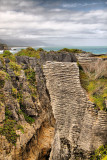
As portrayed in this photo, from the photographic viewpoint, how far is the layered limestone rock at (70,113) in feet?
22.7

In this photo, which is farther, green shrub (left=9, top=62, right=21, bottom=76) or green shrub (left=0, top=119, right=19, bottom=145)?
green shrub (left=9, top=62, right=21, bottom=76)

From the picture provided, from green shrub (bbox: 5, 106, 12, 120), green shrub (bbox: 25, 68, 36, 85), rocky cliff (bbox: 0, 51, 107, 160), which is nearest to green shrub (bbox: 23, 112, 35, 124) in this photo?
rocky cliff (bbox: 0, 51, 107, 160)

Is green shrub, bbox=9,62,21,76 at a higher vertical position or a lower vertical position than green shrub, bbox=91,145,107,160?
higher

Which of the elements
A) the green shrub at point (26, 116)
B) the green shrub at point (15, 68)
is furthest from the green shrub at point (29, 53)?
the green shrub at point (26, 116)

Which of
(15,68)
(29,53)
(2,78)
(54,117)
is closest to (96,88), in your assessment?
(54,117)

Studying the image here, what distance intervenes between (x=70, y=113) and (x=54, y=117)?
912mm

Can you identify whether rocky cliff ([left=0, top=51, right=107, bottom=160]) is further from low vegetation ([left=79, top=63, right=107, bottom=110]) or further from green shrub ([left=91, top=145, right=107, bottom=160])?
low vegetation ([left=79, top=63, right=107, bottom=110])

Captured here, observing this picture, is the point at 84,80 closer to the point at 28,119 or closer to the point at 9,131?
the point at 28,119

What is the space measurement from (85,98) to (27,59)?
7569 mm

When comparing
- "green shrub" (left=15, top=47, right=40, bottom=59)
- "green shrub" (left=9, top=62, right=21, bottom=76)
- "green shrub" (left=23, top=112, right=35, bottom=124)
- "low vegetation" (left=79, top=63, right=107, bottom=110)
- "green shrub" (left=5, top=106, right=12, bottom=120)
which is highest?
"green shrub" (left=15, top=47, right=40, bottom=59)

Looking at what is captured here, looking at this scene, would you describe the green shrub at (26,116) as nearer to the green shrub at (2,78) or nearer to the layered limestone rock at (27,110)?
the layered limestone rock at (27,110)

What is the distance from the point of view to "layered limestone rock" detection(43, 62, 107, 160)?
22.7 ft

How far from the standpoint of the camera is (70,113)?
24.0ft

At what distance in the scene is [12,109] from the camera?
915 cm
